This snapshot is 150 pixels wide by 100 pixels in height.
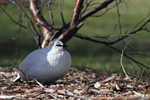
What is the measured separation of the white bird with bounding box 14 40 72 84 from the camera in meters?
3.56

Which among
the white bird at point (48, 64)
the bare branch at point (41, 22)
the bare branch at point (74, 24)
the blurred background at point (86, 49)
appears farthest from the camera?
the blurred background at point (86, 49)

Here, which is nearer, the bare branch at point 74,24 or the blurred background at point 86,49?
the bare branch at point 74,24

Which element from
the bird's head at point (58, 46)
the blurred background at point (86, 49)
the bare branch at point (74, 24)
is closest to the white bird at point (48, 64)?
the bird's head at point (58, 46)

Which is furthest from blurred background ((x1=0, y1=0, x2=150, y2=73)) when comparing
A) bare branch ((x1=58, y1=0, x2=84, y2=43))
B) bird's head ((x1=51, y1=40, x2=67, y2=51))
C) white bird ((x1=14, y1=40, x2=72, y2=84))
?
bird's head ((x1=51, y1=40, x2=67, y2=51))

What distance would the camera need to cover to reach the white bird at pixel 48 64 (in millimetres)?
3564

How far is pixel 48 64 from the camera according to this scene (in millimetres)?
3562

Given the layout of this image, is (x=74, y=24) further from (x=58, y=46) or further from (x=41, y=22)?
(x=58, y=46)

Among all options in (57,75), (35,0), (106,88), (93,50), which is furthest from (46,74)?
(93,50)

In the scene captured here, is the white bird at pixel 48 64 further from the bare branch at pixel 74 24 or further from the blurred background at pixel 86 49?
the blurred background at pixel 86 49

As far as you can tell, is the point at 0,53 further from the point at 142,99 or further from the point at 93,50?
the point at 142,99

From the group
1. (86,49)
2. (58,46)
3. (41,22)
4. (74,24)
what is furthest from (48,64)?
(86,49)

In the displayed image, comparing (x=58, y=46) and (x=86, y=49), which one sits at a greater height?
(x=86, y=49)

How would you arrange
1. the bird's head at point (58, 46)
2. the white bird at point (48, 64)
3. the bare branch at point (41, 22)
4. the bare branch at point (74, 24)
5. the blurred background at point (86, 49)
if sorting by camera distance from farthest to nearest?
the blurred background at point (86, 49) < the bare branch at point (41, 22) < the bare branch at point (74, 24) < the bird's head at point (58, 46) < the white bird at point (48, 64)

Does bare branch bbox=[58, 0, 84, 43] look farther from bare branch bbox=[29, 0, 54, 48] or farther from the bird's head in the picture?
the bird's head
